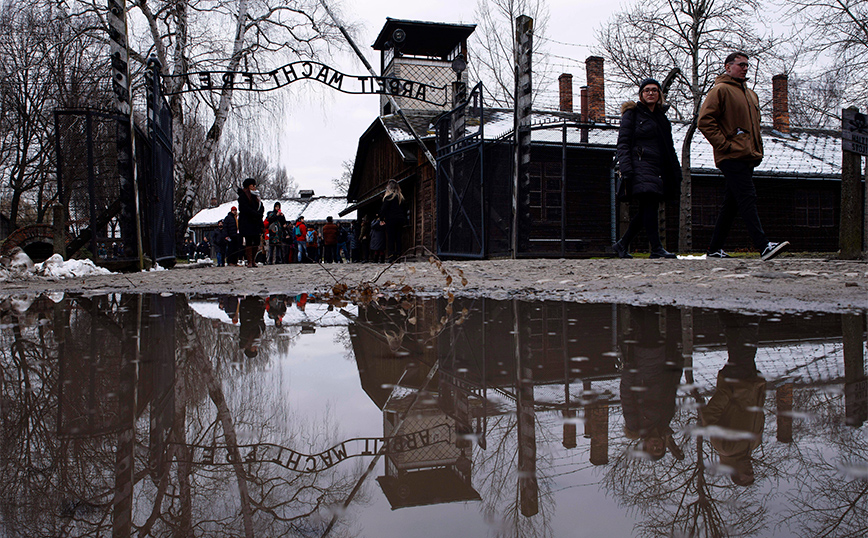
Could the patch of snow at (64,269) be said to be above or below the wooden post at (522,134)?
below

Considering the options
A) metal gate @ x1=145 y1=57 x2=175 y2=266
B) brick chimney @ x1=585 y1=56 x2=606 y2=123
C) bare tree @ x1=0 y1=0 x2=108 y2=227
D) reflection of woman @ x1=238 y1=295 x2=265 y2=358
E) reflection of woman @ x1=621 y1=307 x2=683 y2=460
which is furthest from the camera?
brick chimney @ x1=585 y1=56 x2=606 y2=123

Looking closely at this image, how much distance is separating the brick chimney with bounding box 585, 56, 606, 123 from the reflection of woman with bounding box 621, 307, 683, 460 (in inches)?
912

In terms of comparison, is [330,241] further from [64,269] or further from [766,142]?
[766,142]

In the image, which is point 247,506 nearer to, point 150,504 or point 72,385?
point 150,504

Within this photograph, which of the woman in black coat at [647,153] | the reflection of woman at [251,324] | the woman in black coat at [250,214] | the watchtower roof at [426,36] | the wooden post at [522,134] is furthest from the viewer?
the watchtower roof at [426,36]

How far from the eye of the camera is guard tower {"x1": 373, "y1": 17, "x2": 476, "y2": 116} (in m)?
24.3

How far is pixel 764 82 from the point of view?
19469mm


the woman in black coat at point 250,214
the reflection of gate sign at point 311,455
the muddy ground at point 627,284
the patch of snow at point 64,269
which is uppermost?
the woman in black coat at point 250,214

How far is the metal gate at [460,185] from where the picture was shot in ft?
37.5

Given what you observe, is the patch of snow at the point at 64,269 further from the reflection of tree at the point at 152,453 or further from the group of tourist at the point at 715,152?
the group of tourist at the point at 715,152

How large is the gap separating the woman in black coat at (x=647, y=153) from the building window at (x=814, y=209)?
17.7m

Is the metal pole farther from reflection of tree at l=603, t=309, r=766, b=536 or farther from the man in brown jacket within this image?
reflection of tree at l=603, t=309, r=766, b=536

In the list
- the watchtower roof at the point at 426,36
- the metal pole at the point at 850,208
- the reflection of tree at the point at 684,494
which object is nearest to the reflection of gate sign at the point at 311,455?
the reflection of tree at the point at 684,494

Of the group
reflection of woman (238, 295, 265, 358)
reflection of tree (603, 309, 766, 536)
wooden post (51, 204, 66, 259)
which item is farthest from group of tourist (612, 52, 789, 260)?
wooden post (51, 204, 66, 259)
